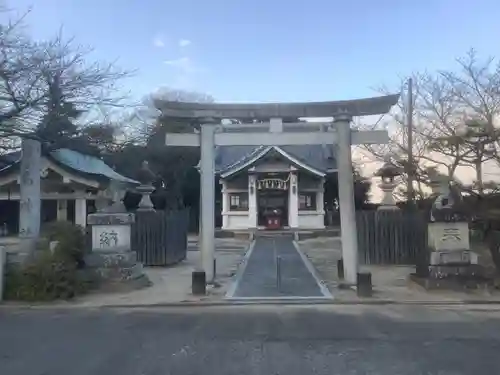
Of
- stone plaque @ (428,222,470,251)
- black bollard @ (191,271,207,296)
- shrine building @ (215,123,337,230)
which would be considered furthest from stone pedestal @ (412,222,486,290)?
shrine building @ (215,123,337,230)

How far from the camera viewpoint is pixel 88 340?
25.0 ft

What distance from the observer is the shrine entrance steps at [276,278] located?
11625 millimetres

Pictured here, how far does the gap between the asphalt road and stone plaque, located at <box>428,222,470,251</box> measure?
8.26 ft

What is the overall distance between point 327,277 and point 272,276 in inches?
61.6

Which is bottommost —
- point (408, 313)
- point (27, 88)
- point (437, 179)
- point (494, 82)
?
point (408, 313)

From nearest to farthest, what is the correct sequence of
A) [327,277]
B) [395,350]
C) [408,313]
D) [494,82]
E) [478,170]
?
[395,350]
[408,313]
[327,277]
[478,170]
[494,82]

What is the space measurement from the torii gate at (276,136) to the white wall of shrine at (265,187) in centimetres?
1937

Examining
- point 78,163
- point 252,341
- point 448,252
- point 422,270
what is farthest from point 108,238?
point 78,163

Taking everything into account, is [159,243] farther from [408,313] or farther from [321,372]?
[321,372]

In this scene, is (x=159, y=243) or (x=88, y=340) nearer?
(x=88, y=340)

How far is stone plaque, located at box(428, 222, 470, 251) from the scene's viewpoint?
12.6 metres

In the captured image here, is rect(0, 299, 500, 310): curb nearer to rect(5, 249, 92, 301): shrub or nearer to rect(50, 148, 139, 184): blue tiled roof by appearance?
rect(5, 249, 92, 301): shrub

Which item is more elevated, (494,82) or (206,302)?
(494,82)

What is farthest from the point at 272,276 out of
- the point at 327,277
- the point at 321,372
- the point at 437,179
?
the point at 321,372
